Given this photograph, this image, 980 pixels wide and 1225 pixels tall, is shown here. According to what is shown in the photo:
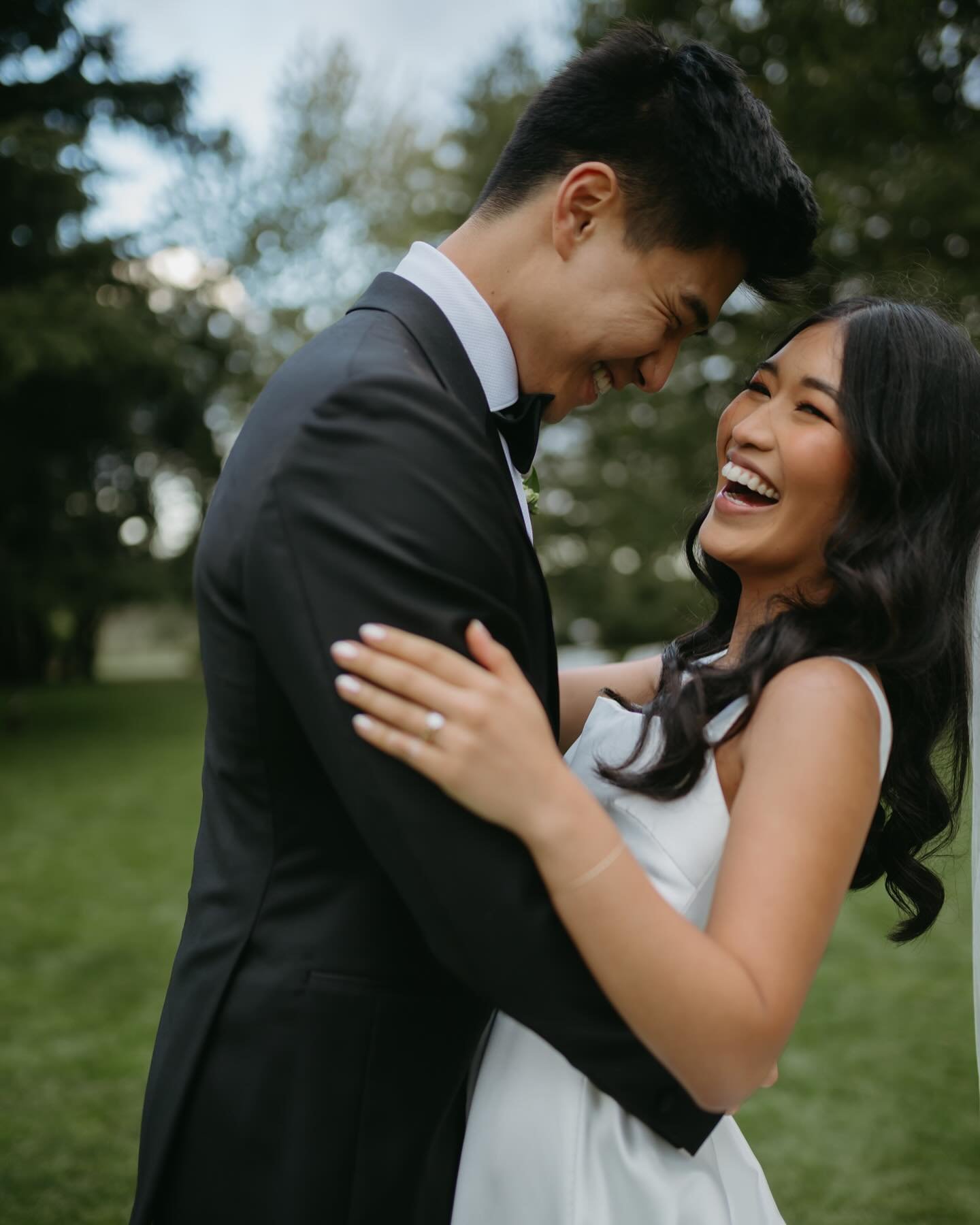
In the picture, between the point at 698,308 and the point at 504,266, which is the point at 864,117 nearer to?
the point at 698,308

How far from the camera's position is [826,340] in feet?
6.29

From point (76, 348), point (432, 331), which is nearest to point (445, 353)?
point (432, 331)

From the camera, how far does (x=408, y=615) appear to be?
49.0 inches

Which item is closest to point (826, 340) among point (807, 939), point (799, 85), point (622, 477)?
point (807, 939)

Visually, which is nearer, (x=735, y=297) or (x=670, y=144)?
(x=670, y=144)

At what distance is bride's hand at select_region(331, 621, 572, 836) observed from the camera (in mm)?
1220

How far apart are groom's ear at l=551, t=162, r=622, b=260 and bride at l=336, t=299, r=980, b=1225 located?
0.43 m

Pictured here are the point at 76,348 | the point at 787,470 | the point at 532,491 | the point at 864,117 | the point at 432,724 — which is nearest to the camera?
the point at 432,724

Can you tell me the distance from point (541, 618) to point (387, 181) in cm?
2124

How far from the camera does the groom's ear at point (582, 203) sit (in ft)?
5.67

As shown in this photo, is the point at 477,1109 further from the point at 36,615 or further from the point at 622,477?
the point at 622,477

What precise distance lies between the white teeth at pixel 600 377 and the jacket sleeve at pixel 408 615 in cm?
65

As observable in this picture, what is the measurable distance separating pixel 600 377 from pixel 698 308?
0.21 metres

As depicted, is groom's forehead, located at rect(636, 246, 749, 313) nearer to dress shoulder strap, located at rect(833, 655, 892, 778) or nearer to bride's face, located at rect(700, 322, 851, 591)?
bride's face, located at rect(700, 322, 851, 591)
